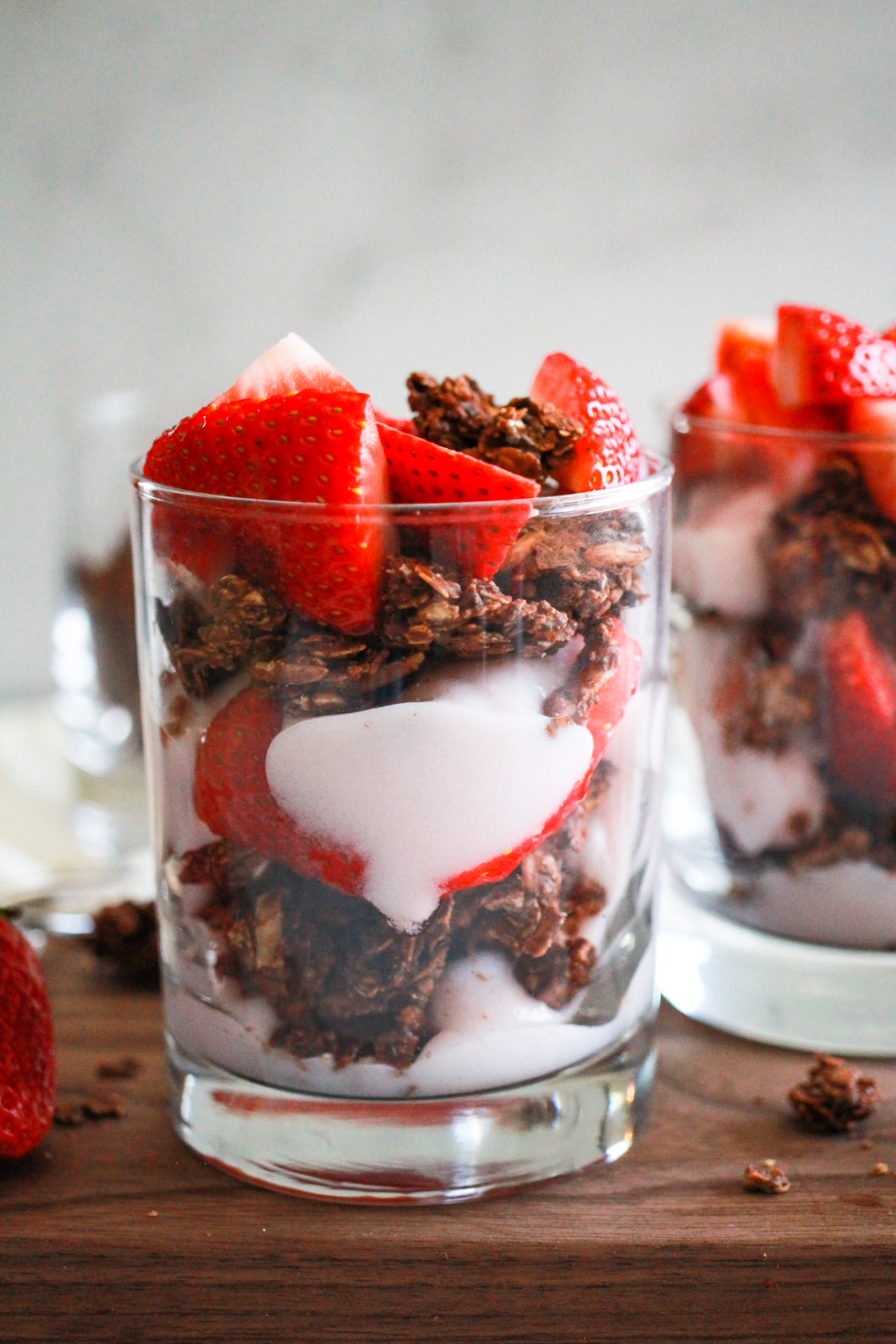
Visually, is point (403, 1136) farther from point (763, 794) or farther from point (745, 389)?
point (745, 389)

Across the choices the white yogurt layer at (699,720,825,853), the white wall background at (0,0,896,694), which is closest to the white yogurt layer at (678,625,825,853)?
the white yogurt layer at (699,720,825,853)

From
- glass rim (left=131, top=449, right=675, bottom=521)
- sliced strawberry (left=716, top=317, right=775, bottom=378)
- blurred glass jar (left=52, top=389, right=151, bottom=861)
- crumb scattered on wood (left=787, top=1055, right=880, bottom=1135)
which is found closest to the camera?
glass rim (left=131, top=449, right=675, bottom=521)

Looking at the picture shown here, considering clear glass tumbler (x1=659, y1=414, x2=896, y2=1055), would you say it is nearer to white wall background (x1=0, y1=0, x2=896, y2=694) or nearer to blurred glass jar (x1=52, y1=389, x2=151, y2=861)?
blurred glass jar (x1=52, y1=389, x2=151, y2=861)

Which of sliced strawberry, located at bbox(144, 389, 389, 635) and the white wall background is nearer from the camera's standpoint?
sliced strawberry, located at bbox(144, 389, 389, 635)

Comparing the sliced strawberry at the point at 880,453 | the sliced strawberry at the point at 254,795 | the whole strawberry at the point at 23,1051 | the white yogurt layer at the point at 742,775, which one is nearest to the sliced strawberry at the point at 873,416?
the sliced strawberry at the point at 880,453

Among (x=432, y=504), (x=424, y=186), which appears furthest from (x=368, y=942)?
(x=424, y=186)

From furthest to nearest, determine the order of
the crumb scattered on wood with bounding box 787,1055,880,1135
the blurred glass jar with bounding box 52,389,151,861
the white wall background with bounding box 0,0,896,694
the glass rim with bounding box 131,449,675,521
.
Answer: the white wall background with bounding box 0,0,896,694
the blurred glass jar with bounding box 52,389,151,861
the crumb scattered on wood with bounding box 787,1055,880,1135
the glass rim with bounding box 131,449,675,521

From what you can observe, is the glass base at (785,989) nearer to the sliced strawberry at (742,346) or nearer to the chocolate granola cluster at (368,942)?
the chocolate granola cluster at (368,942)
